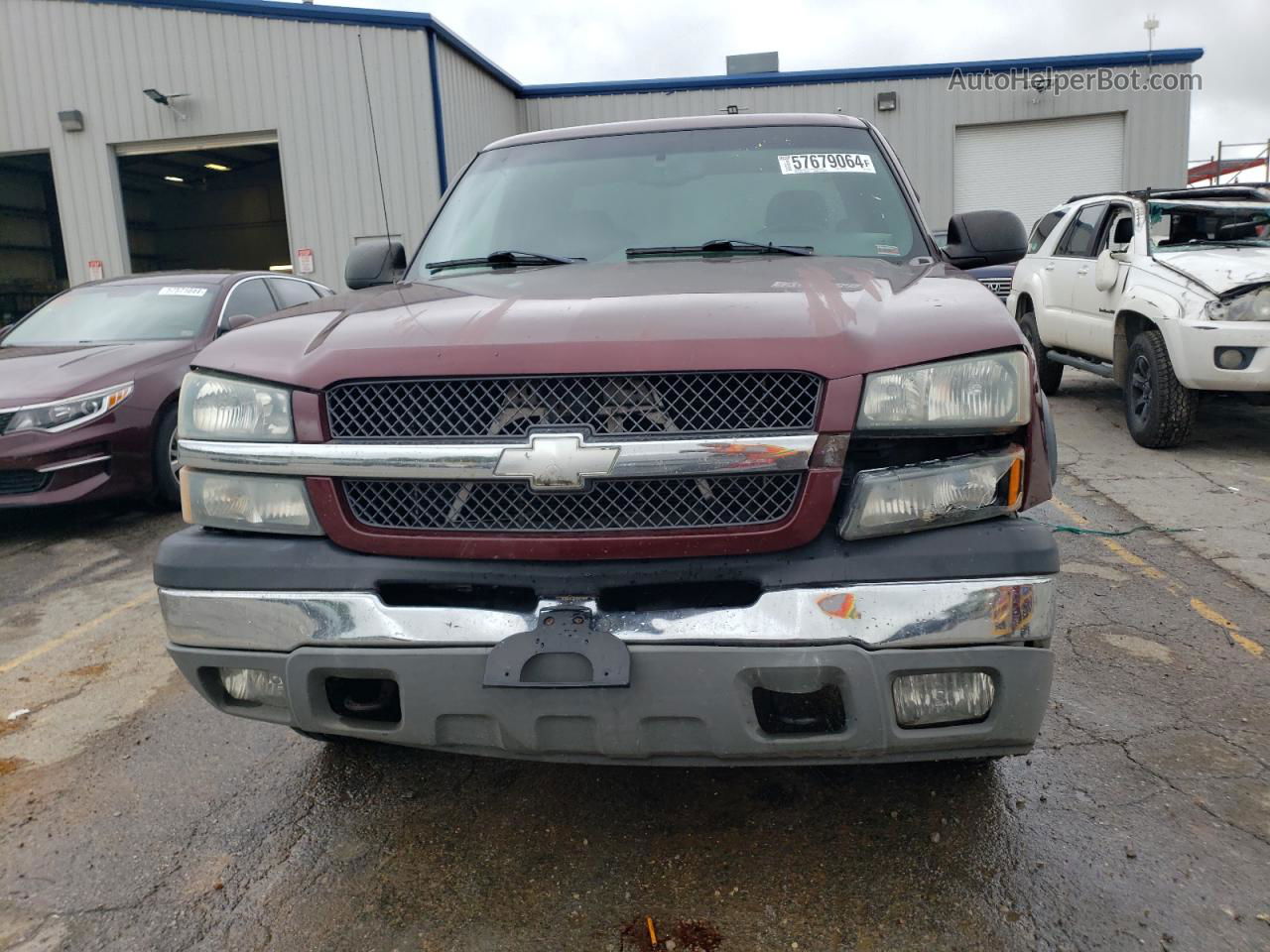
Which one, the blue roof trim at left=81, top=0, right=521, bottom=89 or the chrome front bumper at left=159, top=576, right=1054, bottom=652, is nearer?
the chrome front bumper at left=159, top=576, right=1054, bottom=652

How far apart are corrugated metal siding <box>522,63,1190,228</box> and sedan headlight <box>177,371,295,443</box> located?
1696cm

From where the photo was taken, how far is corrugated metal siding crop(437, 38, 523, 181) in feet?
49.6

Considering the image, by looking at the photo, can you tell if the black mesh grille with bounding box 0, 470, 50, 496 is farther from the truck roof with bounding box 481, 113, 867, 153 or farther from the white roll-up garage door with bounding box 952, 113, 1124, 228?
the white roll-up garage door with bounding box 952, 113, 1124, 228

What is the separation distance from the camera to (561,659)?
1854mm

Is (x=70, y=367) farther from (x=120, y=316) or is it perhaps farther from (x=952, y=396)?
(x=952, y=396)

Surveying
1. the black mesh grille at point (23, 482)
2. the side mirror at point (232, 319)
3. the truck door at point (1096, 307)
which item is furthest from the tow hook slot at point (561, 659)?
the truck door at point (1096, 307)

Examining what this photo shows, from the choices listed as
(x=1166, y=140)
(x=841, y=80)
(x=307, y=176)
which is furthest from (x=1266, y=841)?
(x=1166, y=140)

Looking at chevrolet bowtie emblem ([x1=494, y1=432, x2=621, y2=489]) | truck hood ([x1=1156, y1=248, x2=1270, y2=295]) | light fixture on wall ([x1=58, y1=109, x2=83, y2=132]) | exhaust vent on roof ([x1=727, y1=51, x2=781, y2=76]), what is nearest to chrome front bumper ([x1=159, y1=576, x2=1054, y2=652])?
chevrolet bowtie emblem ([x1=494, y1=432, x2=621, y2=489])

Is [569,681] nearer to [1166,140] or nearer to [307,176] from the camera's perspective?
[307,176]

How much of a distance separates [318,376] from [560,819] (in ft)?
4.07

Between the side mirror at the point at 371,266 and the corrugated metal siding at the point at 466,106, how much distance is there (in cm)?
1144

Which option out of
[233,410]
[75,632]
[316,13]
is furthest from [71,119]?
[233,410]

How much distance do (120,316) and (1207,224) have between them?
7.68 m

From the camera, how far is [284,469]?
6.68 ft
